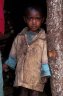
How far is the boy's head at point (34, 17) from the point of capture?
385cm

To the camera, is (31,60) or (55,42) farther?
(31,60)

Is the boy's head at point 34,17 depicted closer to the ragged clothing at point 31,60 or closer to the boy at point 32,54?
the boy at point 32,54

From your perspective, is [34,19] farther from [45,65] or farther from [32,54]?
[45,65]

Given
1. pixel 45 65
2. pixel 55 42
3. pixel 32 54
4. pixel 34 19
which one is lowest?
pixel 45 65

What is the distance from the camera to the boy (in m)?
3.85

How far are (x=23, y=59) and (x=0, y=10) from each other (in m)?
0.71

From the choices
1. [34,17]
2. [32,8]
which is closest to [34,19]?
[34,17]

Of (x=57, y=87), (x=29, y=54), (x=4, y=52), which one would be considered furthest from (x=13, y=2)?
(x=57, y=87)

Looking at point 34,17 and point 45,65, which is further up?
point 34,17

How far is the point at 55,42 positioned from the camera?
374cm

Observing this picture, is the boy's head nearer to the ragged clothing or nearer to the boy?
the boy

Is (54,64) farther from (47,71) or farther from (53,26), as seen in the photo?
(53,26)

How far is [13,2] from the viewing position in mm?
4668

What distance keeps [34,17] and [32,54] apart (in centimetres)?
44
